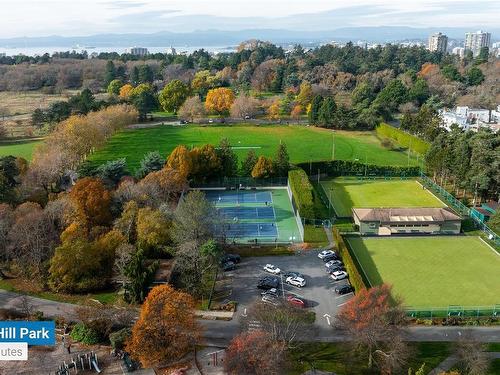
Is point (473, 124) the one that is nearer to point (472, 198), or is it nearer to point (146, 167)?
point (472, 198)

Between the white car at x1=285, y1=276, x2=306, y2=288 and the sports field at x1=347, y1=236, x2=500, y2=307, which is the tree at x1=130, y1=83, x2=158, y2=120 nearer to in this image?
the sports field at x1=347, y1=236, x2=500, y2=307

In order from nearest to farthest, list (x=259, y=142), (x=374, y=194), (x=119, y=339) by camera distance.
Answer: (x=119, y=339), (x=374, y=194), (x=259, y=142)

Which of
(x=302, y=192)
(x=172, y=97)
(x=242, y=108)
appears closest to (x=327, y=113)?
(x=242, y=108)

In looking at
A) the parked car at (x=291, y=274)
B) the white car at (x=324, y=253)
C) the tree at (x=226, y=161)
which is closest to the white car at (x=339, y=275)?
the parked car at (x=291, y=274)

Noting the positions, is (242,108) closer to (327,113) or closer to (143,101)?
(327,113)

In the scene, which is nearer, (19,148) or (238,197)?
(238,197)

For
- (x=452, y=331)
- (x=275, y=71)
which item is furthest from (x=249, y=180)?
(x=275, y=71)

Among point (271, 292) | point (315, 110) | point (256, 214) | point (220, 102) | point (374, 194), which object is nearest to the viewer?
point (271, 292)
